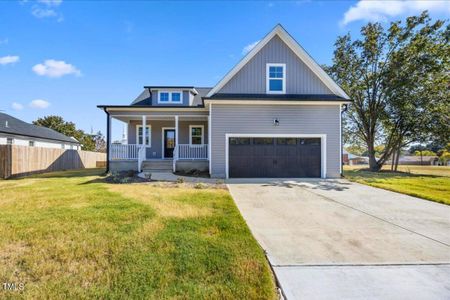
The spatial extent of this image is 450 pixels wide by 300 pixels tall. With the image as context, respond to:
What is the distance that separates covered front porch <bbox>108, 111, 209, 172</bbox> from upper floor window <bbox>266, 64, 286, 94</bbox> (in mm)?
4309

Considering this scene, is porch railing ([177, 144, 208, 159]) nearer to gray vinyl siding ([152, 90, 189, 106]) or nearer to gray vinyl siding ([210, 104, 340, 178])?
gray vinyl siding ([210, 104, 340, 178])

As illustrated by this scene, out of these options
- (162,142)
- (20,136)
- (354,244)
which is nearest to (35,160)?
(20,136)

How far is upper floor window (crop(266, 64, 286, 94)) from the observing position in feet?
41.0

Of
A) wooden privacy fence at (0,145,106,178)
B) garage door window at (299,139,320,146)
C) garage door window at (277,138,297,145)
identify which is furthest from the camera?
wooden privacy fence at (0,145,106,178)

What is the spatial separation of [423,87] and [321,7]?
11.6 metres

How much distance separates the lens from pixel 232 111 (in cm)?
1189

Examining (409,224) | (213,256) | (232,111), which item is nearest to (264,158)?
(232,111)

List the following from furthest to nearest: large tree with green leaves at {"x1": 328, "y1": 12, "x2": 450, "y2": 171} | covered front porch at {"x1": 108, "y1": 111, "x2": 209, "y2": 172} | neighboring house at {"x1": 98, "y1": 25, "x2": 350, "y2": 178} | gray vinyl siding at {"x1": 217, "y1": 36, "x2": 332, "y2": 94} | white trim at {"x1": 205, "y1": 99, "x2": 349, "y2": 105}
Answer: large tree with green leaves at {"x1": 328, "y1": 12, "x2": 450, "y2": 171} < covered front porch at {"x1": 108, "y1": 111, "x2": 209, "y2": 172} < gray vinyl siding at {"x1": 217, "y1": 36, "x2": 332, "y2": 94} < neighboring house at {"x1": 98, "y1": 25, "x2": 350, "y2": 178} < white trim at {"x1": 205, "y1": 99, "x2": 349, "y2": 105}

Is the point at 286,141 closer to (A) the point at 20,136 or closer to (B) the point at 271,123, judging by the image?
(B) the point at 271,123

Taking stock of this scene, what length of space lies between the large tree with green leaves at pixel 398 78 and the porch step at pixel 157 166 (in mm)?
16202

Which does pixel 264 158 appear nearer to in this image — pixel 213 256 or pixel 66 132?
pixel 213 256

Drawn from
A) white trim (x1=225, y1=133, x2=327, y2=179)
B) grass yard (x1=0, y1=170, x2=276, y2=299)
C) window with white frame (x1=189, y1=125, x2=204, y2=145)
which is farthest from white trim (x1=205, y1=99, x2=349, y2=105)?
grass yard (x1=0, y1=170, x2=276, y2=299)

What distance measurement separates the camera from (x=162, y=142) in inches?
647

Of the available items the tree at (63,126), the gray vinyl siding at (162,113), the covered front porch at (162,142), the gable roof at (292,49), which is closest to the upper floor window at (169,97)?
the covered front porch at (162,142)
